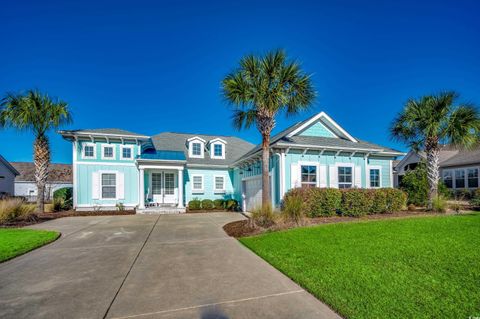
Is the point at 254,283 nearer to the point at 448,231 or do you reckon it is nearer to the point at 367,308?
the point at 367,308

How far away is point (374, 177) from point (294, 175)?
20.9 feet

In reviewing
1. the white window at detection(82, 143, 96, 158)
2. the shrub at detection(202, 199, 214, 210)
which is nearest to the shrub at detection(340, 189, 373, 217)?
the shrub at detection(202, 199, 214, 210)

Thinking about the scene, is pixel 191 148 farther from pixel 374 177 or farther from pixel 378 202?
pixel 378 202

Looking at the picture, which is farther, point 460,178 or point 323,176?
point 460,178

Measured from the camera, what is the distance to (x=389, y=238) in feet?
22.4

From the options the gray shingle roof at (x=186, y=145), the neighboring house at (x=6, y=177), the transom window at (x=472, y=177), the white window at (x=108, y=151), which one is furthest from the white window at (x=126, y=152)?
the transom window at (x=472, y=177)

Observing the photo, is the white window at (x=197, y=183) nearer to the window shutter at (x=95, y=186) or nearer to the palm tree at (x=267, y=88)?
the window shutter at (x=95, y=186)

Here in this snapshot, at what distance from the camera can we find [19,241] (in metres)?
7.66

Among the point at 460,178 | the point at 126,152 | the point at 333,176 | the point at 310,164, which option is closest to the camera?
the point at 310,164

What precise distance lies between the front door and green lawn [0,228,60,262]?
988 cm

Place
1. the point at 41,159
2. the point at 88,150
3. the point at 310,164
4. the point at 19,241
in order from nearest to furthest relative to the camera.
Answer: the point at 19,241 → the point at 310,164 → the point at 41,159 → the point at 88,150

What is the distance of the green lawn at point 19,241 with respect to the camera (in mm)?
6383

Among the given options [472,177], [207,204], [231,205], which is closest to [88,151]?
[207,204]

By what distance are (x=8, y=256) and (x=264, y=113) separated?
9527 mm
